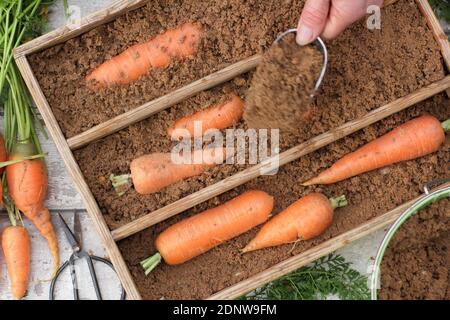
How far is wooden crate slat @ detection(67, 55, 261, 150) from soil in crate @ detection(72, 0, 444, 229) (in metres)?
0.05

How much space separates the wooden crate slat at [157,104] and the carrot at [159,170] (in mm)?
133

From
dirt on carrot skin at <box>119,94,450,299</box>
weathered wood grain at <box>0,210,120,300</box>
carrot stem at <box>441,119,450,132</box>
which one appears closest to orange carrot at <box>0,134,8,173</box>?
weathered wood grain at <box>0,210,120,300</box>

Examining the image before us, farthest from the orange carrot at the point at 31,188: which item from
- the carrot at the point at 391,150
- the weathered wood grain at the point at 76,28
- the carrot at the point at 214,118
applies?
the carrot at the point at 391,150

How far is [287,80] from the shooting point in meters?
1.73

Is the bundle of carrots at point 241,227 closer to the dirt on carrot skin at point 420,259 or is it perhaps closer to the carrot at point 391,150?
the carrot at point 391,150

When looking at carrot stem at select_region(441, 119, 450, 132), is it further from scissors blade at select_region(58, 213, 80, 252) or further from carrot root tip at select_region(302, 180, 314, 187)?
scissors blade at select_region(58, 213, 80, 252)

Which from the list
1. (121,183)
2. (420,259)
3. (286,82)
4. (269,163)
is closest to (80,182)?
(121,183)

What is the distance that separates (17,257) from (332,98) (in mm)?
1200

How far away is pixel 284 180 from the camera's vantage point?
6.50 feet

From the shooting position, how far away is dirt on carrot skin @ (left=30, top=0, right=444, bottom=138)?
1896 mm

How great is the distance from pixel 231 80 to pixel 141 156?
38 centimetres

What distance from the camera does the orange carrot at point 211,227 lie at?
1.94 metres

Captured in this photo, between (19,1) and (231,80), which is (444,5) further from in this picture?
(19,1)

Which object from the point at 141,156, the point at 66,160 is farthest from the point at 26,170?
the point at 141,156
